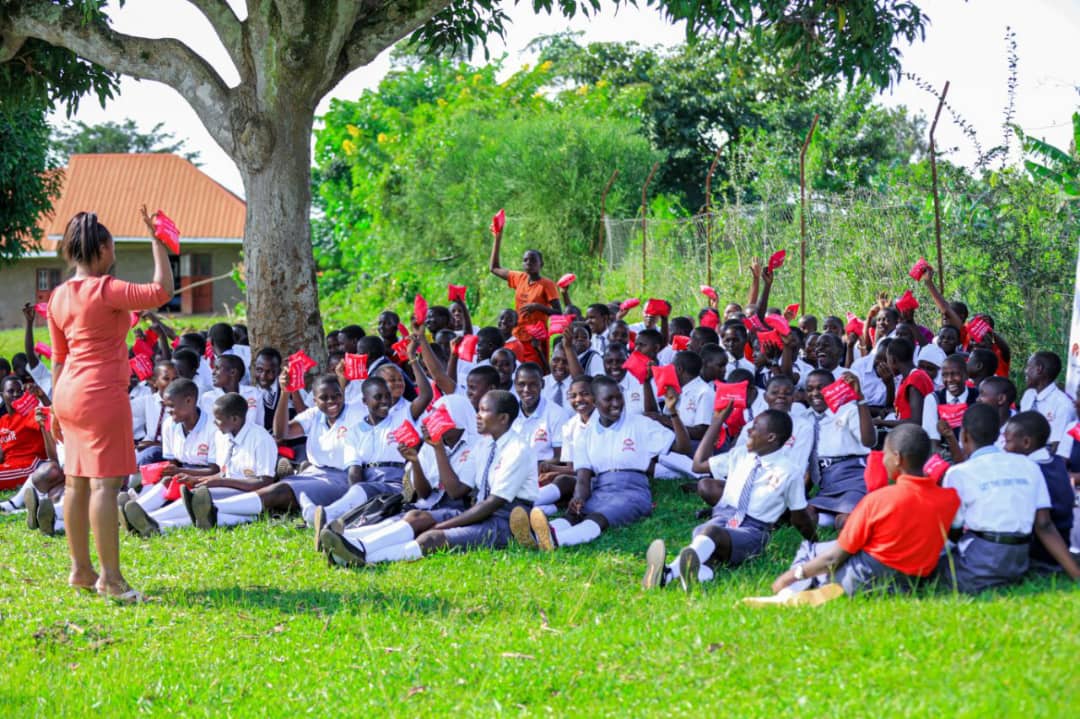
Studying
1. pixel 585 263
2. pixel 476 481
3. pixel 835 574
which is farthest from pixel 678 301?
pixel 835 574

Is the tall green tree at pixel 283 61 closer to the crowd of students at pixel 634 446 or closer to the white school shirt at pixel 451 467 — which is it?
the crowd of students at pixel 634 446

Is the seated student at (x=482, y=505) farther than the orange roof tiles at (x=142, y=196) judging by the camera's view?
No

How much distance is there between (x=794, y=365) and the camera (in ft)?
29.9

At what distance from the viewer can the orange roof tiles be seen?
2909cm

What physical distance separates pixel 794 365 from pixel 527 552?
3.59 meters

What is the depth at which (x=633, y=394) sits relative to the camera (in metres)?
8.49

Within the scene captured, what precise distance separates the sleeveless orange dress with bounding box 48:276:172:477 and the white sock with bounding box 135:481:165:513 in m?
2.10

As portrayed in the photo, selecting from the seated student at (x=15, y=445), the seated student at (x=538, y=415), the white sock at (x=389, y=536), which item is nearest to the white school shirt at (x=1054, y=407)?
the seated student at (x=538, y=415)

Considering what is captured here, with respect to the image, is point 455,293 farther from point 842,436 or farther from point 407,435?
point 842,436

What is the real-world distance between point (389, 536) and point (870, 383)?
13.5 ft

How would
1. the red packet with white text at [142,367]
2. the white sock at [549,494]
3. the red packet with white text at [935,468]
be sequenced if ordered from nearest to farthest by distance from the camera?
the red packet with white text at [935,468] → the white sock at [549,494] → the red packet with white text at [142,367]

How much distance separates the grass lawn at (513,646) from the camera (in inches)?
153

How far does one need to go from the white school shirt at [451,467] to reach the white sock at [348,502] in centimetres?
45

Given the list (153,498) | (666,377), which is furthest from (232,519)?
→ (666,377)
